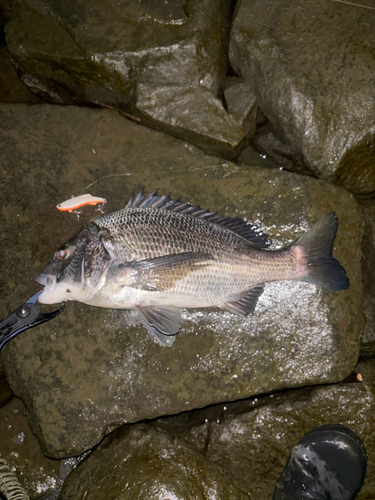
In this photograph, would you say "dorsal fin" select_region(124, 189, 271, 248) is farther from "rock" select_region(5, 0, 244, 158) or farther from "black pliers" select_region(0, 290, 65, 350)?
"black pliers" select_region(0, 290, 65, 350)

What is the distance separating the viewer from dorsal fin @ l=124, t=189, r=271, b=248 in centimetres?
334

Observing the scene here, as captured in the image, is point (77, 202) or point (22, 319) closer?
point (22, 319)

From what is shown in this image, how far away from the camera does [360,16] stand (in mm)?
3850

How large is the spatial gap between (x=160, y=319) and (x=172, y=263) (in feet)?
1.87

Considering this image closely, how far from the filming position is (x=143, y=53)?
3.74 meters

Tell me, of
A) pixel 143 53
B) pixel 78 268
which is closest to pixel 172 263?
pixel 78 268

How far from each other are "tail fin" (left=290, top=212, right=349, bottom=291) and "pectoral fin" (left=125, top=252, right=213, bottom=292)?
0.97m

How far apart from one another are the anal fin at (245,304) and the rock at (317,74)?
1639 millimetres

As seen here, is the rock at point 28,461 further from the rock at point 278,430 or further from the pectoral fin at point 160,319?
the pectoral fin at point 160,319

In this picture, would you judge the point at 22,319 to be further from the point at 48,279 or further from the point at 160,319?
the point at 160,319

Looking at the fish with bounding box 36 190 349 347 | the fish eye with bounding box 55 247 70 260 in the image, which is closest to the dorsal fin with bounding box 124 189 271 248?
the fish with bounding box 36 190 349 347

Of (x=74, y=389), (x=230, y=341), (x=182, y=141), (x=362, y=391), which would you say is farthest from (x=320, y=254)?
(x=74, y=389)

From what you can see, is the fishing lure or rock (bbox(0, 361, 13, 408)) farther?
rock (bbox(0, 361, 13, 408))

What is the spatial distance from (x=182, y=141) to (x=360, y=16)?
2.40 metres
